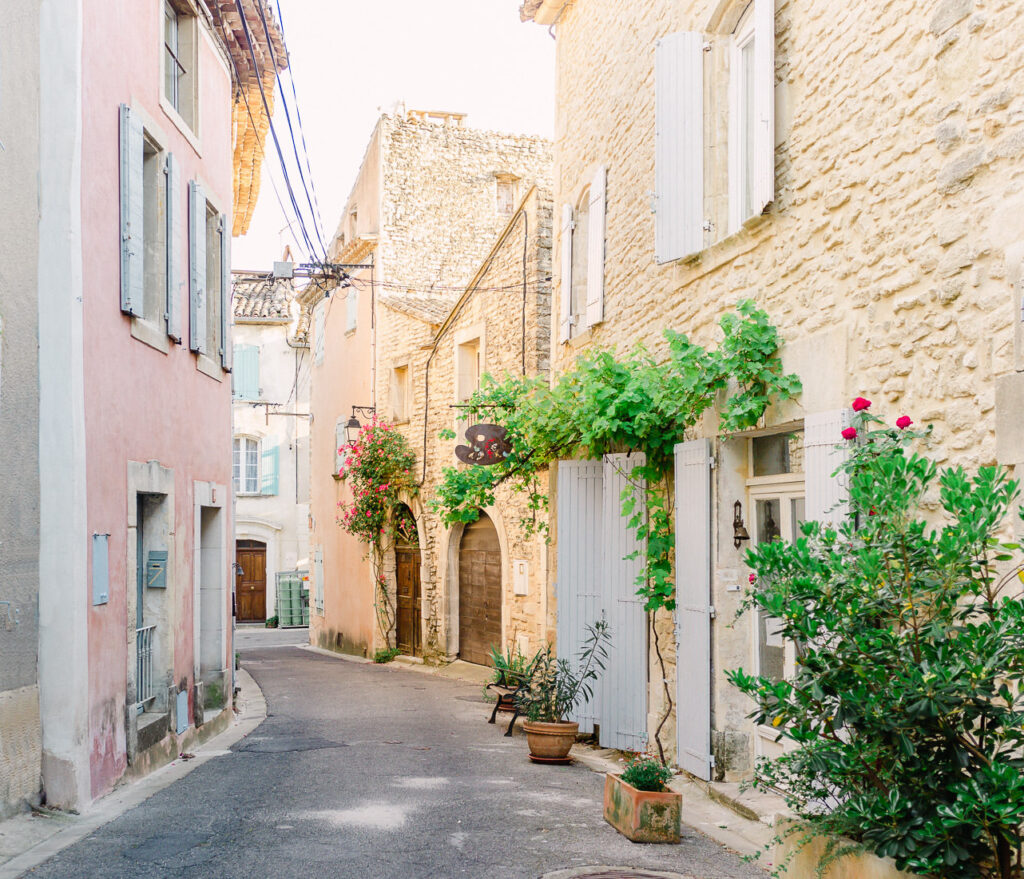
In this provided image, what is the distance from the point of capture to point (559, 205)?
36.1 feet

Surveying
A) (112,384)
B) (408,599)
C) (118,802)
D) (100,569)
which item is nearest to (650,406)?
(112,384)

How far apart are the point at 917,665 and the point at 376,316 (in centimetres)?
1797

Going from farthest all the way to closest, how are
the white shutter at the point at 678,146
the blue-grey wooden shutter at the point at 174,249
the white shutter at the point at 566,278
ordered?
the white shutter at the point at 566,278
the blue-grey wooden shutter at the point at 174,249
the white shutter at the point at 678,146

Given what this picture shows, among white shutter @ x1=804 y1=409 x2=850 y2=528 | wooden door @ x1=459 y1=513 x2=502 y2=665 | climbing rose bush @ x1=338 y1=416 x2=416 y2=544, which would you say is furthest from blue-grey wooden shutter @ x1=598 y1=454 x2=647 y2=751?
climbing rose bush @ x1=338 y1=416 x2=416 y2=544

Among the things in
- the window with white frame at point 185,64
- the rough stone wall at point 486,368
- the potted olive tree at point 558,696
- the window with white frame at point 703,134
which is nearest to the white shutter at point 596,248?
the rough stone wall at point 486,368

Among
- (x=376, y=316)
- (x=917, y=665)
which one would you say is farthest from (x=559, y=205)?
(x=376, y=316)

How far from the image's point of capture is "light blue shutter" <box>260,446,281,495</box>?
3039 centimetres

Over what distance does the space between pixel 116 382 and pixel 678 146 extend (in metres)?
4.07

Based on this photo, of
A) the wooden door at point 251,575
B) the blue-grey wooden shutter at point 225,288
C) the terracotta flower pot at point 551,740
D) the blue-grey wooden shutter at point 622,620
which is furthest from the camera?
the wooden door at point 251,575

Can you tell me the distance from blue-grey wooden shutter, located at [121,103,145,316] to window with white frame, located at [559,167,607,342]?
3755mm

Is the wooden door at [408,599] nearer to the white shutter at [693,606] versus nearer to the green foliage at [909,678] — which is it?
the white shutter at [693,606]

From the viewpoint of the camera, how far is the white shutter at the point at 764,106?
6207mm

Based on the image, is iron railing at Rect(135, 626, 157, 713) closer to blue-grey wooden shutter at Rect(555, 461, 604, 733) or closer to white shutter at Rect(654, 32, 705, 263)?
blue-grey wooden shutter at Rect(555, 461, 604, 733)

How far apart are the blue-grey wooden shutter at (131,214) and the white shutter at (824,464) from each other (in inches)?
184
